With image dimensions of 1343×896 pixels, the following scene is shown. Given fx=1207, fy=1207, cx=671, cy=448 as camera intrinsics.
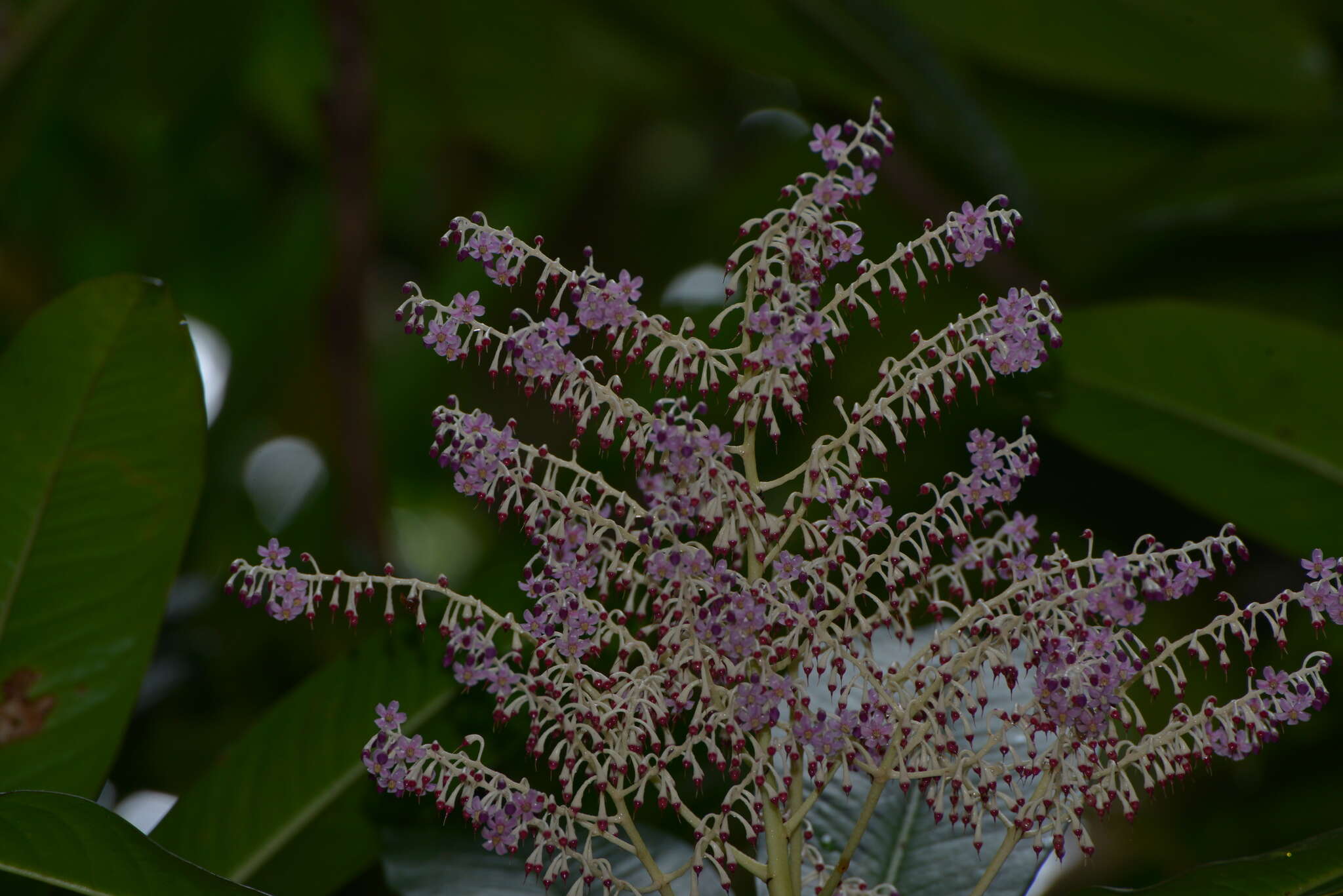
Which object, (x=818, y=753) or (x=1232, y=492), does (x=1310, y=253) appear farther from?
(x=818, y=753)

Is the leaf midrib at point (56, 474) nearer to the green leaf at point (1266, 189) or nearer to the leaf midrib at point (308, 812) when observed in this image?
the leaf midrib at point (308, 812)

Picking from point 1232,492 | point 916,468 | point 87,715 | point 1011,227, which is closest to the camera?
point 1011,227

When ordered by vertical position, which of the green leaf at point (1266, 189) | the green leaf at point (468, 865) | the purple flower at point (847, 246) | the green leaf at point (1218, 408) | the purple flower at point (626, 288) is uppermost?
the green leaf at point (1266, 189)

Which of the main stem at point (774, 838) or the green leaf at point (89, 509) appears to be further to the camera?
the green leaf at point (89, 509)

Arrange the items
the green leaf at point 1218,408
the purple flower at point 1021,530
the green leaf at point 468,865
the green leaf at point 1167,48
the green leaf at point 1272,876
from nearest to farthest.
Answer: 1. the green leaf at point 1272,876
2. the purple flower at point 1021,530
3. the green leaf at point 468,865
4. the green leaf at point 1218,408
5. the green leaf at point 1167,48

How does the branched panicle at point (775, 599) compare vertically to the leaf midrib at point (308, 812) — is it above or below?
above

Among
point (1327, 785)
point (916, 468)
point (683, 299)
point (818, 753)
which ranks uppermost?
point (683, 299)

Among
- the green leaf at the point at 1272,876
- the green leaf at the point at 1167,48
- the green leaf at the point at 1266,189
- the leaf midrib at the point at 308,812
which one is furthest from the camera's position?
the green leaf at the point at 1167,48

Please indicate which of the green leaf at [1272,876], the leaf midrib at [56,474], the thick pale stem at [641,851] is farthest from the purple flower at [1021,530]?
the leaf midrib at [56,474]

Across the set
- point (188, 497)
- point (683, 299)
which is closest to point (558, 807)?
point (188, 497)
